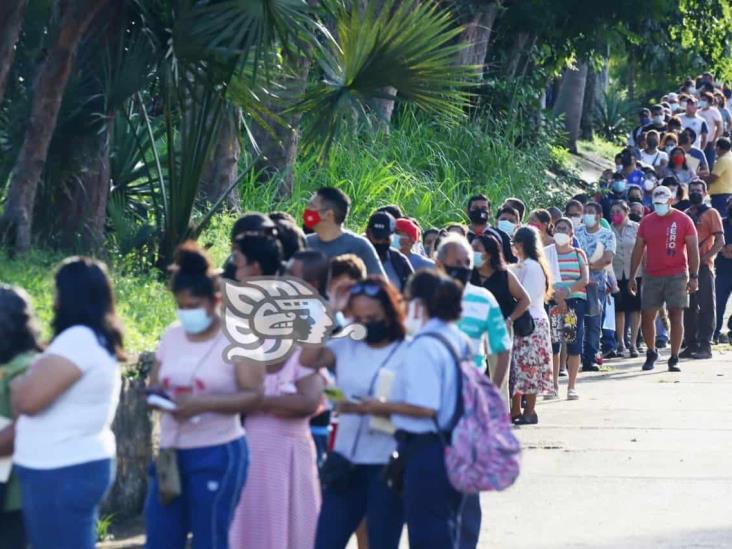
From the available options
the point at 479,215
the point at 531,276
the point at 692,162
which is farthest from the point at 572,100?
the point at 531,276

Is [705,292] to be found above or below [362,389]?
above

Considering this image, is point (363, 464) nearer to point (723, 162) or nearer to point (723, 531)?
point (723, 531)

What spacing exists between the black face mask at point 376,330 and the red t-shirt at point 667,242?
35.9 feet

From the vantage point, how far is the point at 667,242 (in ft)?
58.5

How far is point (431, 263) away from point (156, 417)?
8.18ft

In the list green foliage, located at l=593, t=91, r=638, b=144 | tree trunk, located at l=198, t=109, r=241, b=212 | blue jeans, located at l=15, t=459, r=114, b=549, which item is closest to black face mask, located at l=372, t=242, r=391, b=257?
blue jeans, located at l=15, t=459, r=114, b=549

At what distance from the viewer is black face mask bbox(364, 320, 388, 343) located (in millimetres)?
7293

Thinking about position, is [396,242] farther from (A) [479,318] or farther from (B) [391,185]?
(B) [391,185]

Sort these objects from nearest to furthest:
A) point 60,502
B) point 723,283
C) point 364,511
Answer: point 60,502 → point 364,511 → point 723,283

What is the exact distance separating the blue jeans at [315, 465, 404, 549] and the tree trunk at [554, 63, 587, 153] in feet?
91.2

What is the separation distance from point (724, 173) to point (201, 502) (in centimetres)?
1829

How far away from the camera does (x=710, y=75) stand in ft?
116

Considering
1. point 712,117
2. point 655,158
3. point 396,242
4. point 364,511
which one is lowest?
point 364,511

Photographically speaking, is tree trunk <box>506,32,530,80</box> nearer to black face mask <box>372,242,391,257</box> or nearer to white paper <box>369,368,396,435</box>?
black face mask <box>372,242,391,257</box>
